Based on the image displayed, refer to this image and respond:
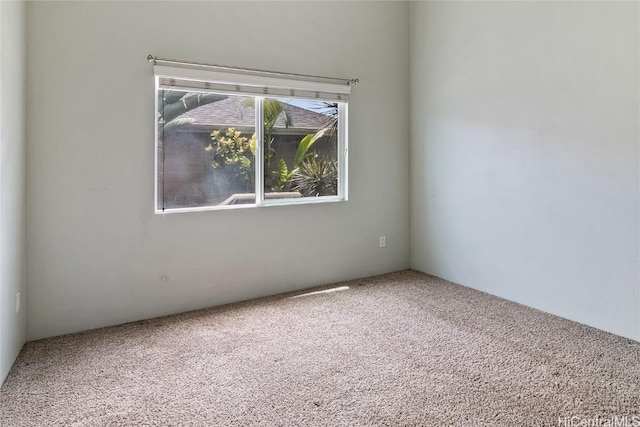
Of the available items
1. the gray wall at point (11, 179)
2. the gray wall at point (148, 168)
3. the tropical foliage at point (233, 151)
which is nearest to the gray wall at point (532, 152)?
the gray wall at point (148, 168)

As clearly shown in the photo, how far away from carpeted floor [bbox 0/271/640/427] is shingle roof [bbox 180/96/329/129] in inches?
60.3

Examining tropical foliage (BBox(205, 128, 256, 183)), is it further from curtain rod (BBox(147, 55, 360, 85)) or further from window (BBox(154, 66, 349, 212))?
curtain rod (BBox(147, 55, 360, 85))

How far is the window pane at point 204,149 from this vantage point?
10.4 feet

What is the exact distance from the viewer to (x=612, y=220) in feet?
9.05

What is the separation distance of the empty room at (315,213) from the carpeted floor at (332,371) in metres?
0.02

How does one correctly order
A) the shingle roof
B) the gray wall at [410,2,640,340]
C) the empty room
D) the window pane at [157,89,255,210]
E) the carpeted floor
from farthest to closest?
the shingle roof → the window pane at [157,89,255,210] → the gray wall at [410,2,640,340] → the empty room → the carpeted floor

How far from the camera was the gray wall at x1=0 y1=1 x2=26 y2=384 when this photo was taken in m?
2.18

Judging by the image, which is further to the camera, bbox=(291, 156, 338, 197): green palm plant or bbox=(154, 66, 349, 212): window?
bbox=(291, 156, 338, 197): green palm plant

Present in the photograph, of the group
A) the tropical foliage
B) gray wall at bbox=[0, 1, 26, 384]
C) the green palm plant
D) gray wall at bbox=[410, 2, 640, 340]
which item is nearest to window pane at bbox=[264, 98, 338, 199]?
the green palm plant

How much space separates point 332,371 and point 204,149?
200 centimetres

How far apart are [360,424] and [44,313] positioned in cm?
227

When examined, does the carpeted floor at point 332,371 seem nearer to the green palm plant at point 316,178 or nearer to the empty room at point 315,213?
the empty room at point 315,213

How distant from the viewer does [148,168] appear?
3.07 meters

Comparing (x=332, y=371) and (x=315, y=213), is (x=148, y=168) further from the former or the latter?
(x=332, y=371)
